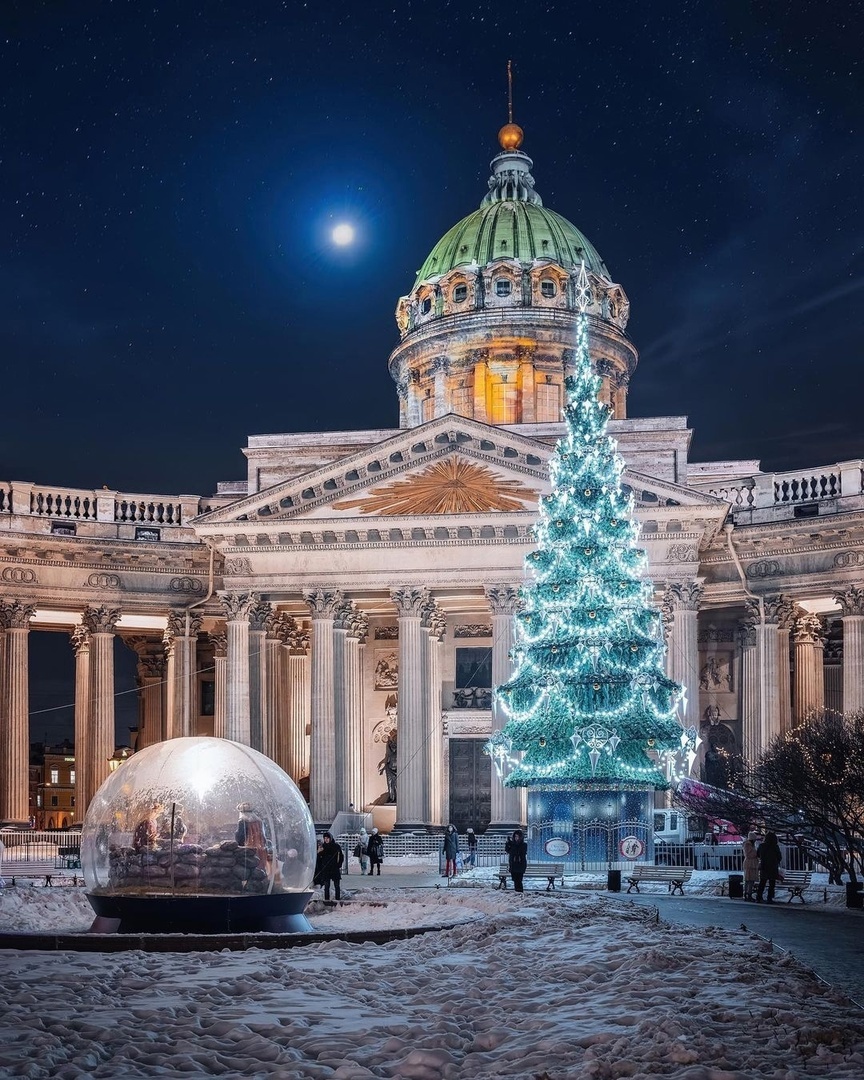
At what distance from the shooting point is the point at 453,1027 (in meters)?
12.6

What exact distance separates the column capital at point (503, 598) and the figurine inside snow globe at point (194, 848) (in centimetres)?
2858

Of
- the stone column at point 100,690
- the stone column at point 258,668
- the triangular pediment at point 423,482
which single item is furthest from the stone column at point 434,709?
the stone column at point 100,690

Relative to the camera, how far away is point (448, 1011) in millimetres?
13453

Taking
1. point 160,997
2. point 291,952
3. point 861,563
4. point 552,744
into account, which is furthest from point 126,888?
point 861,563

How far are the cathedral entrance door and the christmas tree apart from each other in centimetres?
1498

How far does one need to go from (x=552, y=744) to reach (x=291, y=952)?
19885 mm

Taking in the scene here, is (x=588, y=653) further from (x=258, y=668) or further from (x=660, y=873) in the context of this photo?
(x=258, y=668)

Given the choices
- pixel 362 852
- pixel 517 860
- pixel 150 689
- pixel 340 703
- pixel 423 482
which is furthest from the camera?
pixel 150 689

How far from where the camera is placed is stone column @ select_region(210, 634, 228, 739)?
173 ft

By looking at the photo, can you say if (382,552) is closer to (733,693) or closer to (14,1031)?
(733,693)

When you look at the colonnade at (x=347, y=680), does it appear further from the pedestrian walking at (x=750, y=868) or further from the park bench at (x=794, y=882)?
the pedestrian walking at (x=750, y=868)

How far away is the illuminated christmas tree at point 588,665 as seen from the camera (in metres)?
37.0

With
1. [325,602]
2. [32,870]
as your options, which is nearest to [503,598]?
[325,602]

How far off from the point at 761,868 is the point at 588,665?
28.0 feet
